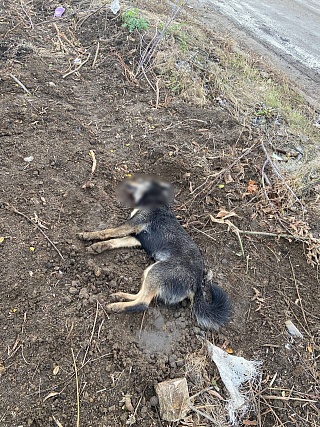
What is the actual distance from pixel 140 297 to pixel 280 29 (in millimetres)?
10031

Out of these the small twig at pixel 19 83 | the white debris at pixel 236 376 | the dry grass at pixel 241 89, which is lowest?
Result: the small twig at pixel 19 83

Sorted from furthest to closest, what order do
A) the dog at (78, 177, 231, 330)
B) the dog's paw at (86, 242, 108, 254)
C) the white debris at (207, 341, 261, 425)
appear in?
the dog's paw at (86, 242, 108, 254), the dog at (78, 177, 231, 330), the white debris at (207, 341, 261, 425)

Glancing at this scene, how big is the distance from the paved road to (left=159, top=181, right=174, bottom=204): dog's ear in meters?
5.19

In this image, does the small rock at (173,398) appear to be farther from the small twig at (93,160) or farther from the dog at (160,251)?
the small twig at (93,160)

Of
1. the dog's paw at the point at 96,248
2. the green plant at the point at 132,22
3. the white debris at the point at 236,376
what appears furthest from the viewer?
the green plant at the point at 132,22

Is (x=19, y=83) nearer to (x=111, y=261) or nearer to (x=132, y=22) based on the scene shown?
(x=132, y=22)

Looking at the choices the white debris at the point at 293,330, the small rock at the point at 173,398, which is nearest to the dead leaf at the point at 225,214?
the white debris at the point at 293,330

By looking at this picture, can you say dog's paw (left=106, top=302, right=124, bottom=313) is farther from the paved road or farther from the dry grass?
the paved road

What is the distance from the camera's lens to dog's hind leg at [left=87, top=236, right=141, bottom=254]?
140 inches

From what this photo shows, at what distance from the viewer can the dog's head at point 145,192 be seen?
401 cm

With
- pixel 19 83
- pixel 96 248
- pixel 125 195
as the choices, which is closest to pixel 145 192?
pixel 125 195

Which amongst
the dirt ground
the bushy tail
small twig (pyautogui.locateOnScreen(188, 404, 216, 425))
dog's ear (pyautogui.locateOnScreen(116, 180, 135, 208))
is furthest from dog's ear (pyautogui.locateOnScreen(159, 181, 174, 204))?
small twig (pyautogui.locateOnScreen(188, 404, 216, 425))

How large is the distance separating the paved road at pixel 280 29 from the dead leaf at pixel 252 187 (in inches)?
167

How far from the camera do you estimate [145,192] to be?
160 inches
